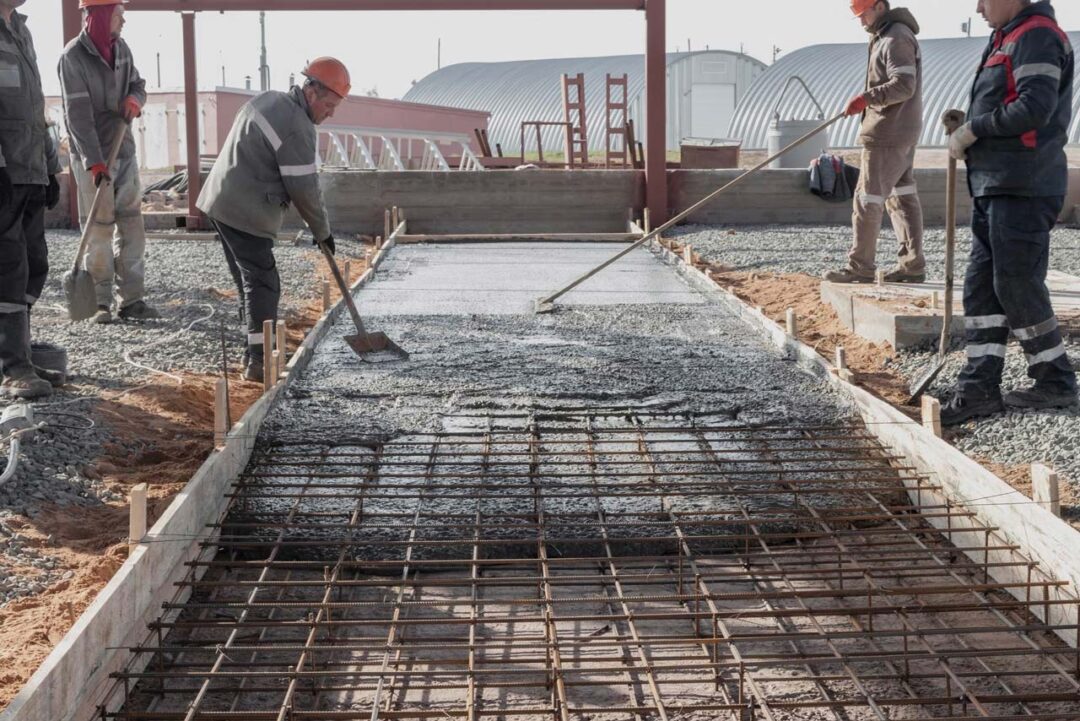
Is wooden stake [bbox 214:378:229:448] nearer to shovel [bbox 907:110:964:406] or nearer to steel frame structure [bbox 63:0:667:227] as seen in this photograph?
shovel [bbox 907:110:964:406]

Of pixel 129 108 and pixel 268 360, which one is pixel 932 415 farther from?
pixel 129 108

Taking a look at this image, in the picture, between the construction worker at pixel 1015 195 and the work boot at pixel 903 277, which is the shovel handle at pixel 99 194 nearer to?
the construction worker at pixel 1015 195

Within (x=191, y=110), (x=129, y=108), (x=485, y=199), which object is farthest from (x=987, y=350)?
(x=191, y=110)

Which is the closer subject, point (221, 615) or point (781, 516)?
point (221, 615)

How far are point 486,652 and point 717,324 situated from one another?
4.51 m

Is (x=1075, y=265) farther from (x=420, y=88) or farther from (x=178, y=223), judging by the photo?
(x=420, y=88)

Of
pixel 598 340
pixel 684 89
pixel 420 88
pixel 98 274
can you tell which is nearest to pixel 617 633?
pixel 598 340

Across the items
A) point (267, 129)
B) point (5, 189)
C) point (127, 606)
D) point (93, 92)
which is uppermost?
point (93, 92)

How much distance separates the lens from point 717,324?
24.7 ft

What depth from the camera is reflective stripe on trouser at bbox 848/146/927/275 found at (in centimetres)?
750

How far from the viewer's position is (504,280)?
9.58 m

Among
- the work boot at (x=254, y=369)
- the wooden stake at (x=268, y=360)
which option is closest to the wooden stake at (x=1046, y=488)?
the wooden stake at (x=268, y=360)

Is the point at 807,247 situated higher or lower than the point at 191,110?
lower

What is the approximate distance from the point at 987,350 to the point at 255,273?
3497mm
